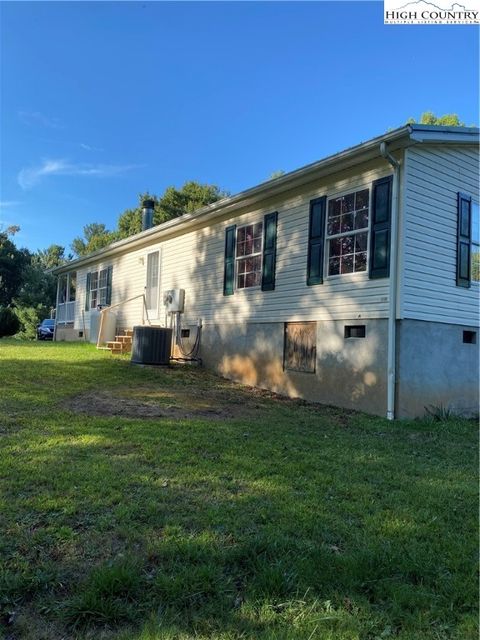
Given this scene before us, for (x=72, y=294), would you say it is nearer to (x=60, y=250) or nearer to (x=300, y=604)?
(x=300, y=604)

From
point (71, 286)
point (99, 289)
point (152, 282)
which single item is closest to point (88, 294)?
point (99, 289)

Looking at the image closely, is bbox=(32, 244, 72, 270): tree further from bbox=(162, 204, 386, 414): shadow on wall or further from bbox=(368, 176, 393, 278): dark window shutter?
bbox=(368, 176, 393, 278): dark window shutter

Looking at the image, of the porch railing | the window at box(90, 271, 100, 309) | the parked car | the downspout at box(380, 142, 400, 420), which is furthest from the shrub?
the downspout at box(380, 142, 400, 420)

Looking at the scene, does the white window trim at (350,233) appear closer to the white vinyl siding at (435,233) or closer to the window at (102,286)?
the white vinyl siding at (435,233)

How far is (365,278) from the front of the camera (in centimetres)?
767

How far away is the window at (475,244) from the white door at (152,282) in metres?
8.15

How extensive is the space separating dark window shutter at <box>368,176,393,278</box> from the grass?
9.53 feet

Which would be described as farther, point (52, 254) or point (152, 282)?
point (52, 254)

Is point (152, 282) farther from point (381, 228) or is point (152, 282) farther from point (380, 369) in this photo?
point (380, 369)

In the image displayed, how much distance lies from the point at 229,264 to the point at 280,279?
1.75 meters

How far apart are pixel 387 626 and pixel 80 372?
26.0ft

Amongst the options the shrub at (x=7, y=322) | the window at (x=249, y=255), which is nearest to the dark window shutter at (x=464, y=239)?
the window at (x=249, y=255)

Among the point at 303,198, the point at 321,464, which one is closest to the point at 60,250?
the point at 303,198

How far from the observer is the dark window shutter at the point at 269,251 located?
9.45 m
